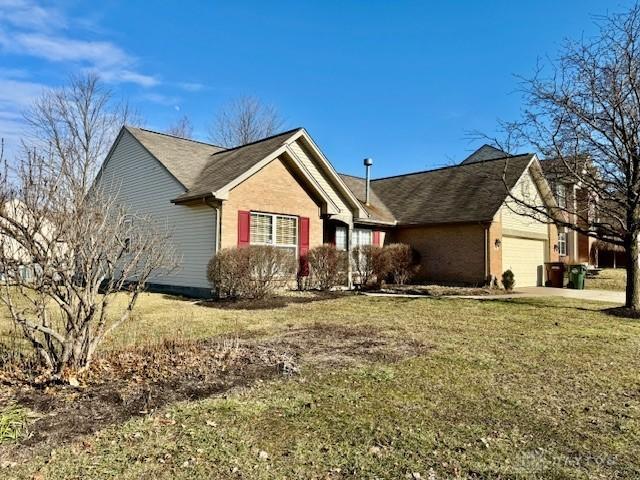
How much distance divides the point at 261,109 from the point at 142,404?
38.4 meters

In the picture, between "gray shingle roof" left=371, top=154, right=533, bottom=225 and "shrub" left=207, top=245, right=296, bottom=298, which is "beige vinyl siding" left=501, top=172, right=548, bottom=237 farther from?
"shrub" left=207, top=245, right=296, bottom=298

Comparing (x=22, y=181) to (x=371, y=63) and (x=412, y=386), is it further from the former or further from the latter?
(x=371, y=63)

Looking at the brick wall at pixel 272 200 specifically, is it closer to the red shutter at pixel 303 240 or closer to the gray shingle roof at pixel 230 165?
the red shutter at pixel 303 240

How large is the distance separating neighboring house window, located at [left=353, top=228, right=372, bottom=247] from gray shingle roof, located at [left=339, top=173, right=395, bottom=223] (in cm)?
83

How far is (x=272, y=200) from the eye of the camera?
50.4 ft

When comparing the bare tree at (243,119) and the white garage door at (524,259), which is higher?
the bare tree at (243,119)

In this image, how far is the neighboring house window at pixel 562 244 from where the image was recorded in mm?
24297

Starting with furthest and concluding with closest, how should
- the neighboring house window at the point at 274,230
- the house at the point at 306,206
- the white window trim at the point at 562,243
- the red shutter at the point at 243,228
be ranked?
the white window trim at the point at 562,243, the neighboring house window at the point at 274,230, the house at the point at 306,206, the red shutter at the point at 243,228

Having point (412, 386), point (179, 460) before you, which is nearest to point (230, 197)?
point (412, 386)

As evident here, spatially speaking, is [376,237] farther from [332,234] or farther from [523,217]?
[523,217]

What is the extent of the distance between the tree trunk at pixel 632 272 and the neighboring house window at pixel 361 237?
994 cm

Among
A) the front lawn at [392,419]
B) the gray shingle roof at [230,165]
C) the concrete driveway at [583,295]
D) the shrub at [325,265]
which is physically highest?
the gray shingle roof at [230,165]

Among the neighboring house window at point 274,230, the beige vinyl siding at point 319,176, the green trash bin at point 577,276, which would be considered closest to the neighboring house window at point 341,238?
the beige vinyl siding at point 319,176

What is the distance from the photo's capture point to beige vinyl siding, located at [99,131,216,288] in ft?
47.3
